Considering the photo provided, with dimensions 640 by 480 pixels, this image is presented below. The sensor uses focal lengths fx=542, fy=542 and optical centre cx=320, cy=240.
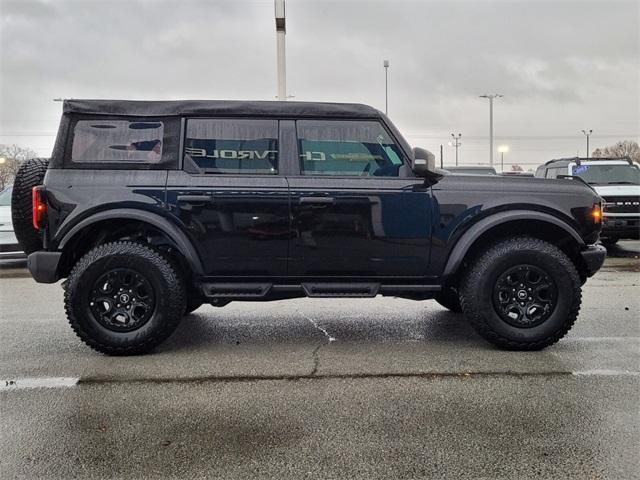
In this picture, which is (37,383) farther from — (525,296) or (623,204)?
(623,204)

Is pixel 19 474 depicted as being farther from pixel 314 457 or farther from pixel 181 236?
pixel 181 236

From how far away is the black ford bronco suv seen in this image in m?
4.29

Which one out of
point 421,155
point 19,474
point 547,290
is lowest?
point 19,474

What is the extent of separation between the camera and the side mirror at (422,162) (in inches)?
168

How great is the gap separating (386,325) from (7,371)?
3.29 m

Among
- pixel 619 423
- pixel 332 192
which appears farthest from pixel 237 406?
pixel 619 423

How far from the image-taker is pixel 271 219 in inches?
171

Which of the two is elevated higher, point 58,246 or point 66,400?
point 58,246

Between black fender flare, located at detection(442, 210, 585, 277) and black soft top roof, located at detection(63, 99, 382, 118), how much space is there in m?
1.23

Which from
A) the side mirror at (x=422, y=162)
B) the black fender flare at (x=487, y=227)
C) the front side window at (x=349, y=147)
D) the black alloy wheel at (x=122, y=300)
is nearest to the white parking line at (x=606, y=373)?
the black fender flare at (x=487, y=227)

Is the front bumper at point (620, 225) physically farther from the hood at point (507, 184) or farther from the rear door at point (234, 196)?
the rear door at point (234, 196)

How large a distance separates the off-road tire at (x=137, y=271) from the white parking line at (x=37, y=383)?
47 cm

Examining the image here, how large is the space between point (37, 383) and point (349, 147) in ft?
9.61

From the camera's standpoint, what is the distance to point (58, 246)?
428 cm
